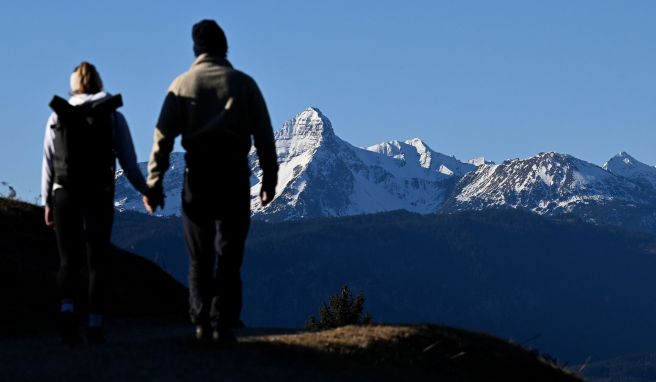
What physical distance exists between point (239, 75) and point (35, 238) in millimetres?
12097

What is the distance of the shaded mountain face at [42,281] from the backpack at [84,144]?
5.10 m

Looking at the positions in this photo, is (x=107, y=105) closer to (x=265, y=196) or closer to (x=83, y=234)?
(x=83, y=234)

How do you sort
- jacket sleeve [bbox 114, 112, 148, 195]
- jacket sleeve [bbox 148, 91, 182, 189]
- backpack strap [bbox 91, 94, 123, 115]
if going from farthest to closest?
jacket sleeve [bbox 114, 112, 148, 195] < backpack strap [bbox 91, 94, 123, 115] < jacket sleeve [bbox 148, 91, 182, 189]

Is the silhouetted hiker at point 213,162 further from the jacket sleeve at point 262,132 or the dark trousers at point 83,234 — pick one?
the dark trousers at point 83,234

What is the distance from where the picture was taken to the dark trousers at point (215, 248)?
12.9 metres

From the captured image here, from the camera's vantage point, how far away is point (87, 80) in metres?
14.0

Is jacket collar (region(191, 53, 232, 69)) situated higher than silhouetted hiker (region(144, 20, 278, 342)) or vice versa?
jacket collar (region(191, 53, 232, 69))

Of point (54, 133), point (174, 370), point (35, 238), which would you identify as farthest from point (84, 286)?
point (174, 370)

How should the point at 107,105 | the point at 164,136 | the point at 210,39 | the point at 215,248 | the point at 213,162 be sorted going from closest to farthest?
the point at 213,162
the point at 164,136
the point at 215,248
the point at 210,39
the point at 107,105

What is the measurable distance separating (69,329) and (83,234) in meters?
0.90

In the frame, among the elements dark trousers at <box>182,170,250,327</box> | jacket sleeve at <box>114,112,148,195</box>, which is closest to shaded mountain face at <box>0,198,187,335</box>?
jacket sleeve at <box>114,112,148,195</box>

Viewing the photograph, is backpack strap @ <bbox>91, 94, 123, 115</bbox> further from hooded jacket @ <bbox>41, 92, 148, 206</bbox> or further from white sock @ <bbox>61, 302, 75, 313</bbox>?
white sock @ <bbox>61, 302, 75, 313</bbox>

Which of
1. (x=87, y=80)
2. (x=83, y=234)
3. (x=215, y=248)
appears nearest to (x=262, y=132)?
(x=215, y=248)

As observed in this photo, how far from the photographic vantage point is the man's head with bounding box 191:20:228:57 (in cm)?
1327
